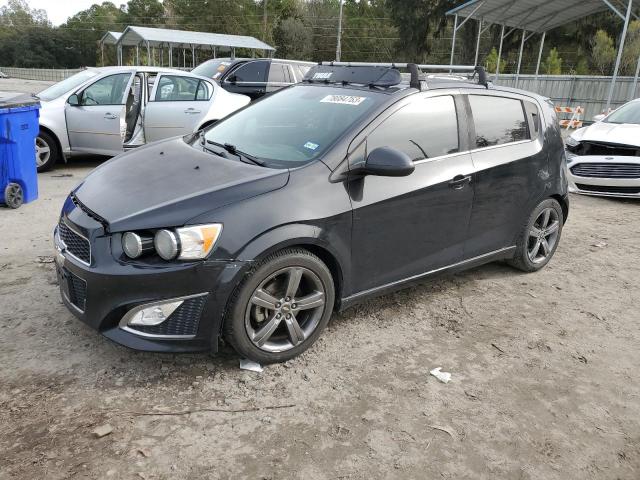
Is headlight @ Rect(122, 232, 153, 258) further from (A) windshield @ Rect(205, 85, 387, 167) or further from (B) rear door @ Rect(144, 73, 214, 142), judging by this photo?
(B) rear door @ Rect(144, 73, 214, 142)

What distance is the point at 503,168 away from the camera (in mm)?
4254

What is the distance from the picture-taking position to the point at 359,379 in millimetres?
3199

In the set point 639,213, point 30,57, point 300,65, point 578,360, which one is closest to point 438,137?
point 578,360

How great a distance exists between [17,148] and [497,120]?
5.05 m

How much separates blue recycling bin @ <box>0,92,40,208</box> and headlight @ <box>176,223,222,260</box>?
4.14 metres

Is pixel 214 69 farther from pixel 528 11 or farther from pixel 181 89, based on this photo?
pixel 528 11

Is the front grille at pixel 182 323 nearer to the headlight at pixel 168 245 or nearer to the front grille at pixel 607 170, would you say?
the headlight at pixel 168 245

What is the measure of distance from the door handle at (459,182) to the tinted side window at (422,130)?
20cm

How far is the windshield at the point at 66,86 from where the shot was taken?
815 centimetres

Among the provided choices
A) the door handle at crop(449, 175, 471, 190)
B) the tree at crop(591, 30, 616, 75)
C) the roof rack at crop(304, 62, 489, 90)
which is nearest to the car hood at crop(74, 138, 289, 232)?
the roof rack at crop(304, 62, 489, 90)

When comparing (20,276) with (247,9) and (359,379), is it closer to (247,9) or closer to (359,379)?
(359,379)

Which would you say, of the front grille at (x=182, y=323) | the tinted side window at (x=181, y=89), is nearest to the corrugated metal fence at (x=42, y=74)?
the tinted side window at (x=181, y=89)

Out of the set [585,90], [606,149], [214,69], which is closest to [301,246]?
[606,149]

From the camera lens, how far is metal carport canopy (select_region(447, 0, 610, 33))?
64.7 ft
